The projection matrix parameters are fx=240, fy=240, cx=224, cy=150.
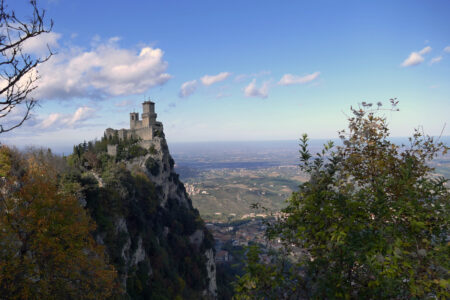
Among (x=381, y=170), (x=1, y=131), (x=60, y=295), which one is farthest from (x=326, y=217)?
(x=60, y=295)

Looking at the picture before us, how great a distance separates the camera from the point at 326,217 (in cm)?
519

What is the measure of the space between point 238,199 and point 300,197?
144 metres

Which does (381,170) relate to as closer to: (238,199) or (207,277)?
(207,277)

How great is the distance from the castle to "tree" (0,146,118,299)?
32.4 metres

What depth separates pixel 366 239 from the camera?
4.88 meters

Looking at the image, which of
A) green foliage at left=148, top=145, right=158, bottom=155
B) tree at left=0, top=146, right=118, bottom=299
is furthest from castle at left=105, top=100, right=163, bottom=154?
tree at left=0, top=146, right=118, bottom=299

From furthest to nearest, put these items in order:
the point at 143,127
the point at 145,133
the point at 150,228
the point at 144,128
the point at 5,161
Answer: the point at 143,127
the point at 144,128
the point at 145,133
the point at 150,228
the point at 5,161

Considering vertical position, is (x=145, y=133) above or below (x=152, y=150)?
above

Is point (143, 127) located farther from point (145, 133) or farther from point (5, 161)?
point (5, 161)

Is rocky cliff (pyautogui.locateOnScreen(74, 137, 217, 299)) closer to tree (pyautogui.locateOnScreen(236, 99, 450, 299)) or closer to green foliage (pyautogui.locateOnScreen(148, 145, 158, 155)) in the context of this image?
green foliage (pyautogui.locateOnScreen(148, 145, 158, 155))

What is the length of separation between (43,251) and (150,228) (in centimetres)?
2253

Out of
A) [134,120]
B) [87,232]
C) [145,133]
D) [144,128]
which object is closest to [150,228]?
[87,232]

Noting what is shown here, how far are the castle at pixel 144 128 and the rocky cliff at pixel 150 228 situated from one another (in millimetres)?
2652

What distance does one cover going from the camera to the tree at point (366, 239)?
4.08 meters
